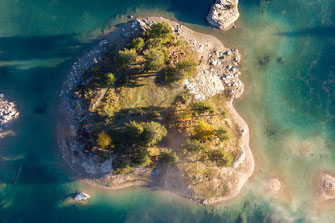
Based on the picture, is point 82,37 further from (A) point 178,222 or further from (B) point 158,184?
(A) point 178,222

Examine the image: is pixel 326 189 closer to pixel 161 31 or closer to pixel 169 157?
pixel 169 157

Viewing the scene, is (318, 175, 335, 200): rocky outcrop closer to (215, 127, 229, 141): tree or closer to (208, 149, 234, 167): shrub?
(208, 149, 234, 167): shrub

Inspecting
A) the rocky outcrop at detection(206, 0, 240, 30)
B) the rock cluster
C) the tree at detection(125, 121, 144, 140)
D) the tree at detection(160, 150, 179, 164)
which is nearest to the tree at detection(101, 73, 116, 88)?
the tree at detection(125, 121, 144, 140)

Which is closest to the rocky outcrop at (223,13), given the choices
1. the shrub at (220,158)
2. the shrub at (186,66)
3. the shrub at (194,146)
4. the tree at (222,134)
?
the shrub at (186,66)

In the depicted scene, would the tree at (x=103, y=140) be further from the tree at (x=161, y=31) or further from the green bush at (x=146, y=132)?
the tree at (x=161, y=31)

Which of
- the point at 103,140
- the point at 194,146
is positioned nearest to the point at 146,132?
the point at 103,140

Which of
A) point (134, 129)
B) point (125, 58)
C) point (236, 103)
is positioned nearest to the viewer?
point (134, 129)
